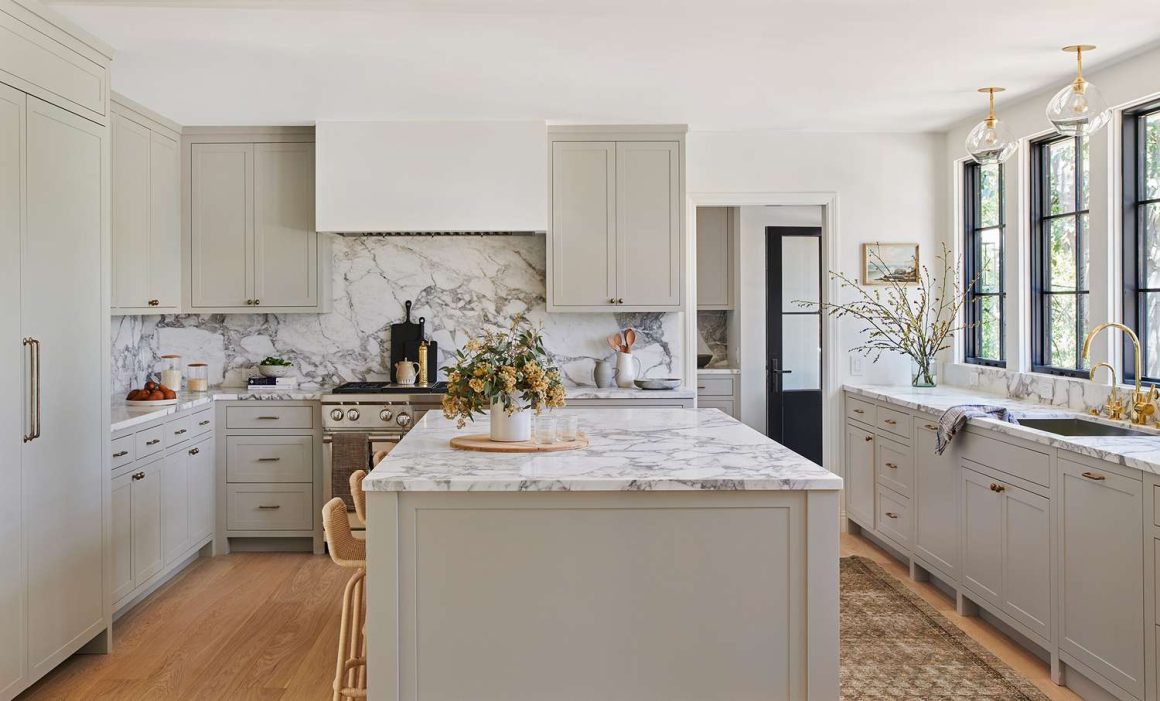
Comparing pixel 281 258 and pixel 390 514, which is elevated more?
pixel 281 258

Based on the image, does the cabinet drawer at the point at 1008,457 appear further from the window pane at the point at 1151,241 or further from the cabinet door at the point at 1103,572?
the window pane at the point at 1151,241

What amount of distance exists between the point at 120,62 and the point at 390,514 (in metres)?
2.68

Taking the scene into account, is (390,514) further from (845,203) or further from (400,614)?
(845,203)

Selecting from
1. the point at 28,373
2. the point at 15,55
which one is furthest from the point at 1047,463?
the point at 15,55

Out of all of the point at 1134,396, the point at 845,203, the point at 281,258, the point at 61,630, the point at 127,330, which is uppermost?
the point at 845,203

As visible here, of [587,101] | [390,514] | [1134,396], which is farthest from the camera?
[587,101]

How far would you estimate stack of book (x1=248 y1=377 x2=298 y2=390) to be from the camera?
211 inches

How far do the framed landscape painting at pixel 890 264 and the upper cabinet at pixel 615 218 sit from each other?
122 cm

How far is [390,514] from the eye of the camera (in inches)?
96.9

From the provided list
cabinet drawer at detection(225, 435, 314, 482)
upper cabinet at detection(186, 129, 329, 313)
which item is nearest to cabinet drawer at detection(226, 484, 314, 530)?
cabinet drawer at detection(225, 435, 314, 482)

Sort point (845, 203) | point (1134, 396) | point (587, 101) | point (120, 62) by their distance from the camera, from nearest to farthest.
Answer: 1. point (1134, 396)
2. point (120, 62)
3. point (587, 101)
4. point (845, 203)

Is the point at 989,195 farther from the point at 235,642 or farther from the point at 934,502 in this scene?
A: the point at 235,642

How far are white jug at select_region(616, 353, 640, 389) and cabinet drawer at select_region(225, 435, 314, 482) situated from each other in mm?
1854

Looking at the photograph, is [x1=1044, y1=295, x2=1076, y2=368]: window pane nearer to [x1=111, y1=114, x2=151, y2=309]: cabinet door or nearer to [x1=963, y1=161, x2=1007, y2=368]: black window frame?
[x1=963, y1=161, x2=1007, y2=368]: black window frame
